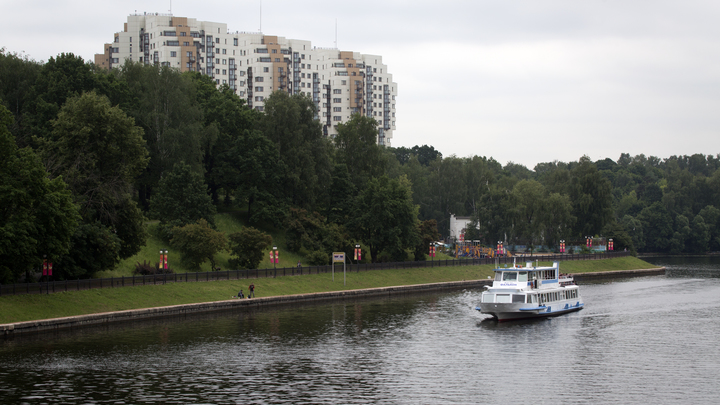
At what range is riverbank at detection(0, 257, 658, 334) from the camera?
5681 centimetres

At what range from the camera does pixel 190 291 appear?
7162 cm

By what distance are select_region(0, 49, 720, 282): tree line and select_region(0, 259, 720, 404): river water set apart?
507 inches

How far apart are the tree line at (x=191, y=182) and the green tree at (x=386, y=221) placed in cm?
22

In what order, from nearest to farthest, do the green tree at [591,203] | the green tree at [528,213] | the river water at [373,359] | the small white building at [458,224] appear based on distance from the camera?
1. the river water at [373,359]
2. the green tree at [528,213]
3. the green tree at [591,203]
4. the small white building at [458,224]

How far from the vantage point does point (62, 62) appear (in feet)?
297

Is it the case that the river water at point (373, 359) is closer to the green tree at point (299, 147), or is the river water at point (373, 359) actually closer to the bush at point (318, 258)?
the bush at point (318, 258)

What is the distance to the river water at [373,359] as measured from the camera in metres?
36.1

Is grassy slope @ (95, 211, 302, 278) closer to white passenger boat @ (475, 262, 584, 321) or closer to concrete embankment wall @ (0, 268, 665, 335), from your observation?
concrete embankment wall @ (0, 268, 665, 335)

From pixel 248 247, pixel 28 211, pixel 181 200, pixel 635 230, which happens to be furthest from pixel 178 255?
pixel 635 230

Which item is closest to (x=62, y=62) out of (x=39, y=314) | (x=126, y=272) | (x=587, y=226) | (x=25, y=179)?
(x=126, y=272)

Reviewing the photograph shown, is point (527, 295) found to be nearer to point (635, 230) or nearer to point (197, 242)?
point (197, 242)

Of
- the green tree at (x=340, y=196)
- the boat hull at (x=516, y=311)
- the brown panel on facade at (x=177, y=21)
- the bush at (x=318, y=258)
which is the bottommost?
the boat hull at (x=516, y=311)

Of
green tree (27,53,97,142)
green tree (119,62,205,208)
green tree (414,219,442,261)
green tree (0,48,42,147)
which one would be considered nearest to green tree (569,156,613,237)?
green tree (414,219,442,261)

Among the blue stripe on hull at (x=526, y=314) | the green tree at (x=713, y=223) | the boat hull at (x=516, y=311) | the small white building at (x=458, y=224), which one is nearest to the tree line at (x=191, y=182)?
the small white building at (x=458, y=224)
